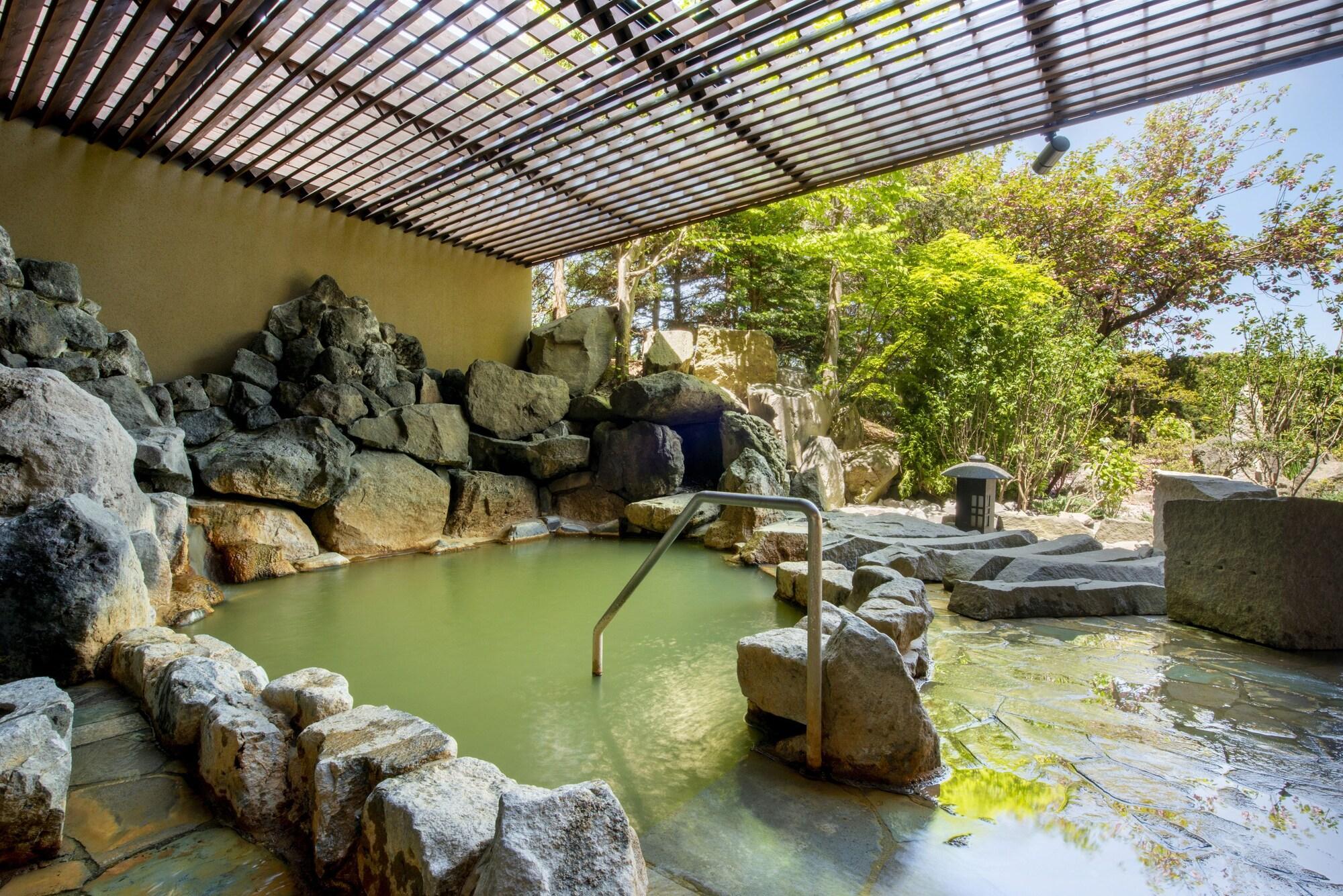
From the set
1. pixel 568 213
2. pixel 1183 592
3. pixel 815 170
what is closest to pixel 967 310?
pixel 815 170

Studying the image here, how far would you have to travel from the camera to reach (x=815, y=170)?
592cm

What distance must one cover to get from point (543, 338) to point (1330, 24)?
857 cm

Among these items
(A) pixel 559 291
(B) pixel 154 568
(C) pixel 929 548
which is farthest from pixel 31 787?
Answer: (A) pixel 559 291

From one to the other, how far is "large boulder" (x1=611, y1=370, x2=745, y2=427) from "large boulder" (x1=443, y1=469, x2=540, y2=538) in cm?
167

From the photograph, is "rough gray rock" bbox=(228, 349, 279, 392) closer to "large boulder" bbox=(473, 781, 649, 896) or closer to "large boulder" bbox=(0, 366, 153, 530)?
"large boulder" bbox=(0, 366, 153, 530)

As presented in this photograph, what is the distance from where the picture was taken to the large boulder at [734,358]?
11055mm

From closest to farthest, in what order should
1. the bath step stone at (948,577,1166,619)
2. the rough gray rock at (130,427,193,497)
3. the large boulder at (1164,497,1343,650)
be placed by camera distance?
the large boulder at (1164,497,1343,650)
the bath step stone at (948,577,1166,619)
the rough gray rock at (130,427,193,497)

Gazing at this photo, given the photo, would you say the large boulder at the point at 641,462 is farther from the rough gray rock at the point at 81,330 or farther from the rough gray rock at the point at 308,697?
the rough gray rock at the point at 308,697

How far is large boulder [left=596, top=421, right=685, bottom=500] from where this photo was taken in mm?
8273

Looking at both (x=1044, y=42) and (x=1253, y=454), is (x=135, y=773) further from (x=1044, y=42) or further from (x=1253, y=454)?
(x=1253, y=454)

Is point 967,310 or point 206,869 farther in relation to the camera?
point 967,310

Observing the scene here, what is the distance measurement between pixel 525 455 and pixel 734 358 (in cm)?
449

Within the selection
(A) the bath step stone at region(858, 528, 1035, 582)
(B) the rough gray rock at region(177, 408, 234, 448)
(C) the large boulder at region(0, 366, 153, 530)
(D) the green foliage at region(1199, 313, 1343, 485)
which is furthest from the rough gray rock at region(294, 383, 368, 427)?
(D) the green foliage at region(1199, 313, 1343, 485)

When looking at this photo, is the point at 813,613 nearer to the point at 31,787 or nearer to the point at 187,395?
the point at 31,787
